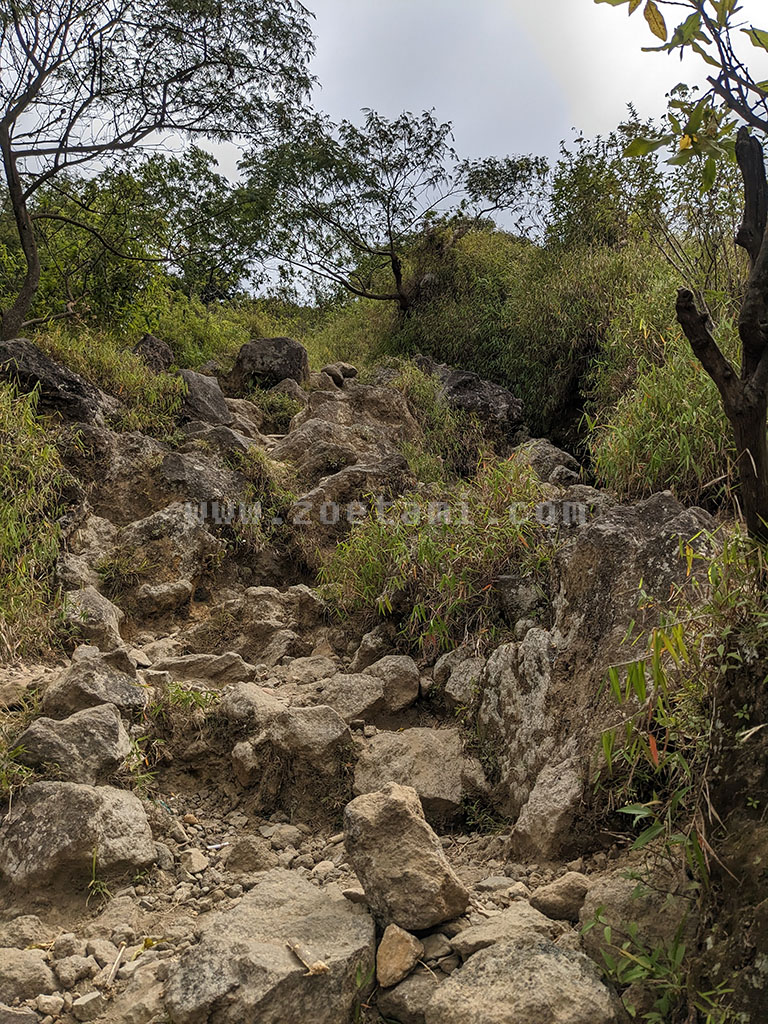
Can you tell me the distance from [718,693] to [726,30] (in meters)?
1.58

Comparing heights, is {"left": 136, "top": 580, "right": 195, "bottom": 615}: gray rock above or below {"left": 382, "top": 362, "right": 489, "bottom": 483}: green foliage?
below

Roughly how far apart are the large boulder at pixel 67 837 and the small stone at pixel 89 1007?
526 mm

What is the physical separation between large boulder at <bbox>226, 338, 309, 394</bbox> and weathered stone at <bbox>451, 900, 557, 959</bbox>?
6776 mm

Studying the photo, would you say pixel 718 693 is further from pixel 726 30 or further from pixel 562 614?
pixel 726 30

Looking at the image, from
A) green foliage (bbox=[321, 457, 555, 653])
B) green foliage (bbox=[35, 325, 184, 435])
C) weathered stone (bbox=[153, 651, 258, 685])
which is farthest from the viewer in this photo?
green foliage (bbox=[35, 325, 184, 435])

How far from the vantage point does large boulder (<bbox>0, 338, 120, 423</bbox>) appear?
5.14 metres

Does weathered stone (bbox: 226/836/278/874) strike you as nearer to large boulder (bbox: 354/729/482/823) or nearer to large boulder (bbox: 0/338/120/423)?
large boulder (bbox: 354/729/482/823)

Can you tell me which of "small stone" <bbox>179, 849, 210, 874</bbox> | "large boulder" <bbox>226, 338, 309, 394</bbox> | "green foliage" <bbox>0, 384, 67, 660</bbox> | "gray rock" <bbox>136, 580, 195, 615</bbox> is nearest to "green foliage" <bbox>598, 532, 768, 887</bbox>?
"small stone" <bbox>179, 849, 210, 874</bbox>

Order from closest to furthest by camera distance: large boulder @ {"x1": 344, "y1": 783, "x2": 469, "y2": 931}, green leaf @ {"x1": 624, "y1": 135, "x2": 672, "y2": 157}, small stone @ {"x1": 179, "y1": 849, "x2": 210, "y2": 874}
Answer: green leaf @ {"x1": 624, "y1": 135, "x2": 672, "y2": 157}, large boulder @ {"x1": 344, "y1": 783, "x2": 469, "y2": 931}, small stone @ {"x1": 179, "y1": 849, "x2": 210, "y2": 874}

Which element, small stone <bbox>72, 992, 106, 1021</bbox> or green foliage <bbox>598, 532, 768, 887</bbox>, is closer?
green foliage <bbox>598, 532, 768, 887</bbox>

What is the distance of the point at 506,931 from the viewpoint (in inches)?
80.5

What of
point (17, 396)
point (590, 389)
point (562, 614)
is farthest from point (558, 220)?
point (562, 614)

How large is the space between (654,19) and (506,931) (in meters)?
2.16

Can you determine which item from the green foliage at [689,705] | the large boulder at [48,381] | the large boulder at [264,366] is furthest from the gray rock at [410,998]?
the large boulder at [264,366]
